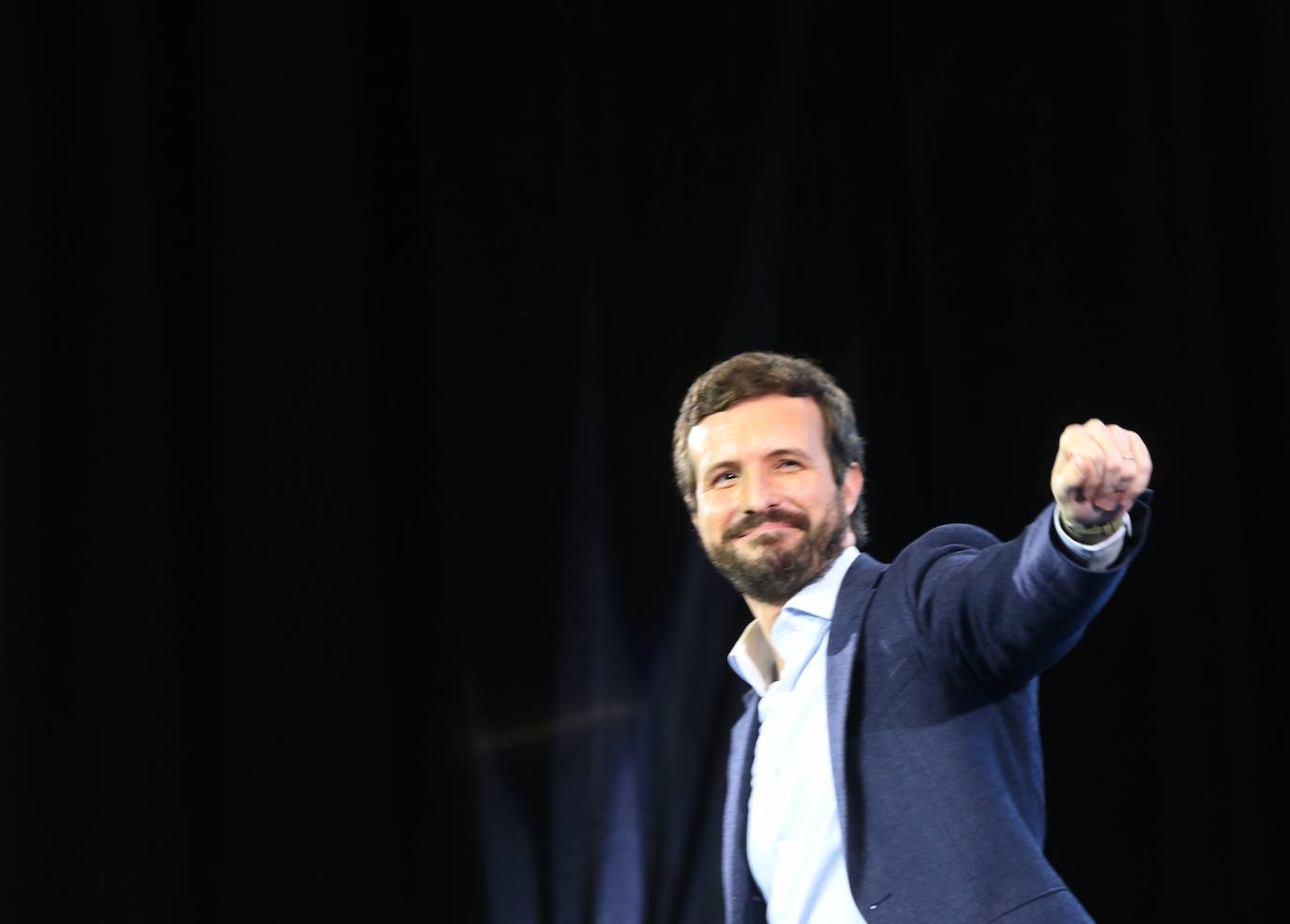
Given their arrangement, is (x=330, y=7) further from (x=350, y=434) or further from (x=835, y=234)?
(x=835, y=234)

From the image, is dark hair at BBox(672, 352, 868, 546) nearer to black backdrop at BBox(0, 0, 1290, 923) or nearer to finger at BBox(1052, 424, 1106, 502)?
finger at BBox(1052, 424, 1106, 502)

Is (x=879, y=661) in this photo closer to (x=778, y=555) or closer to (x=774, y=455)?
(x=778, y=555)

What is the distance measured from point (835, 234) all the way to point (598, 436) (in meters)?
0.65

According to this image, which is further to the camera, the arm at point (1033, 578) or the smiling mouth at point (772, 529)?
the smiling mouth at point (772, 529)

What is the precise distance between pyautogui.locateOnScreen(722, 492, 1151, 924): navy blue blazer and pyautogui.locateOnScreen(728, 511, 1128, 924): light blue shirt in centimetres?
7

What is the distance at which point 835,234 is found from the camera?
297 cm

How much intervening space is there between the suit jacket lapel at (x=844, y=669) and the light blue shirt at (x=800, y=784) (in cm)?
4

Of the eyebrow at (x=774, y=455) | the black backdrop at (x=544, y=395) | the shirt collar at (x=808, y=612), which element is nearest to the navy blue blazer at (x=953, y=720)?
the shirt collar at (x=808, y=612)

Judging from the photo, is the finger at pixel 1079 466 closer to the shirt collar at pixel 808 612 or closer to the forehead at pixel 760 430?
the shirt collar at pixel 808 612

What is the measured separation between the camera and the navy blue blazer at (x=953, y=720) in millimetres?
1416

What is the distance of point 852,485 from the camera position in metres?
2.00

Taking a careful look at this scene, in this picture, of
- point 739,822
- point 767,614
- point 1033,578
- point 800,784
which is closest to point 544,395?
point 767,614

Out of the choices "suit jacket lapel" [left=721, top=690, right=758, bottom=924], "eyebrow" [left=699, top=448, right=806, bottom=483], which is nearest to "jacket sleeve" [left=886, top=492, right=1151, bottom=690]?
"eyebrow" [left=699, top=448, right=806, bottom=483]

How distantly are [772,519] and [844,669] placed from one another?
280 mm
